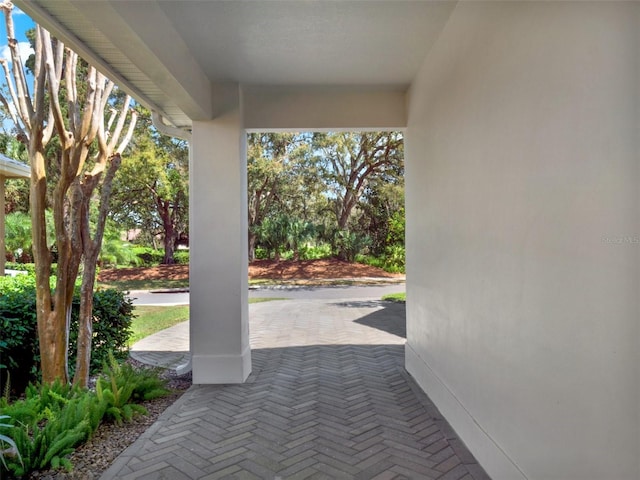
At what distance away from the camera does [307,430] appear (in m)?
3.03

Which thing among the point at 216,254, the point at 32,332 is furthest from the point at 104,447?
the point at 216,254

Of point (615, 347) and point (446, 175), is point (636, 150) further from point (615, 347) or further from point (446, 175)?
point (446, 175)

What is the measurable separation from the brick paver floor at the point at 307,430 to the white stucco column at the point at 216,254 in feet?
0.95

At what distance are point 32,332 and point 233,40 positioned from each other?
3.13 meters

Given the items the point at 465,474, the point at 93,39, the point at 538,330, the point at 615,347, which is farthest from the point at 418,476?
the point at 93,39

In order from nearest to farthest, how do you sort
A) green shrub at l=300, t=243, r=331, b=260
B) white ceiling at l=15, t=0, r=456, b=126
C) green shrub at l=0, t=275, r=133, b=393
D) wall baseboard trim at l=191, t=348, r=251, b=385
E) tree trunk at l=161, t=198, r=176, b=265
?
white ceiling at l=15, t=0, r=456, b=126 < green shrub at l=0, t=275, r=133, b=393 < wall baseboard trim at l=191, t=348, r=251, b=385 < tree trunk at l=161, t=198, r=176, b=265 < green shrub at l=300, t=243, r=331, b=260

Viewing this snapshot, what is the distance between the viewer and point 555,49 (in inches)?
65.9

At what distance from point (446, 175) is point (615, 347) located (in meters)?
1.99

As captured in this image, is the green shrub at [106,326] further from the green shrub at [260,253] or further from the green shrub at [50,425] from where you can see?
the green shrub at [260,253]

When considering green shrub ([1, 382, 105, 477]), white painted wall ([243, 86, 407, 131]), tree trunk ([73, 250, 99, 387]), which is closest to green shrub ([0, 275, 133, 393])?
tree trunk ([73, 250, 99, 387])

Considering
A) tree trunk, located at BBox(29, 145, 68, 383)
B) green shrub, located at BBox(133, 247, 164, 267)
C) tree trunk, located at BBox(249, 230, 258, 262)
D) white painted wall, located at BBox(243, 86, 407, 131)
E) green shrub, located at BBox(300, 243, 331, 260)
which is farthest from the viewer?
green shrub, located at BBox(133, 247, 164, 267)

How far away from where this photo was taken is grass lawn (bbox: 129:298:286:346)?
7063mm

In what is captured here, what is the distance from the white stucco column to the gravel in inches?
24.0

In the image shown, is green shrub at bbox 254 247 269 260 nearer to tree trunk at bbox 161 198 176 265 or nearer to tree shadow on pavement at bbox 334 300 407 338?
tree trunk at bbox 161 198 176 265
